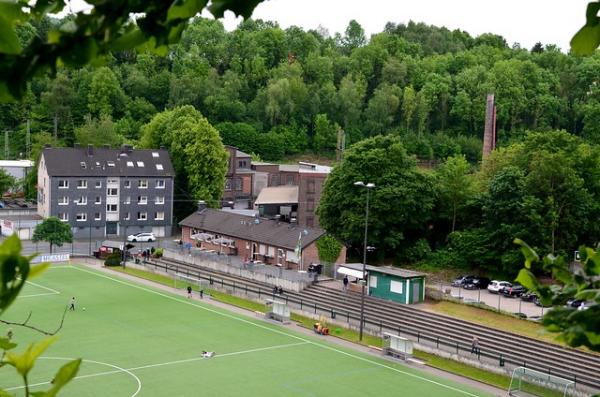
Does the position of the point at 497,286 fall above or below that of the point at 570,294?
below

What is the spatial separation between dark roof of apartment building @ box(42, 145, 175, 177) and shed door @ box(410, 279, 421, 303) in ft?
99.8

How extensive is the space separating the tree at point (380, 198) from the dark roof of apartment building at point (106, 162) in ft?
66.1

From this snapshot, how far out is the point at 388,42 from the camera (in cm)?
11281

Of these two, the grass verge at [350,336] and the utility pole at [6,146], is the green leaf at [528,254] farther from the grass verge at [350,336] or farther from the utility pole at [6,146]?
the utility pole at [6,146]

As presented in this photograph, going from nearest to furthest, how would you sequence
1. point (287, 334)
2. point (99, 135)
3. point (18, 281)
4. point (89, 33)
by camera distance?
point (89, 33)
point (18, 281)
point (287, 334)
point (99, 135)

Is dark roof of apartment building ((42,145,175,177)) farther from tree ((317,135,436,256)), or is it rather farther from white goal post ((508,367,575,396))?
white goal post ((508,367,575,396))

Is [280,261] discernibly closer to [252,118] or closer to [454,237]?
[454,237]

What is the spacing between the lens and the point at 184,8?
241 centimetres

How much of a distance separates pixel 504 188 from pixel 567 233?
421 cm

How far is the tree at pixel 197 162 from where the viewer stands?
63.5m

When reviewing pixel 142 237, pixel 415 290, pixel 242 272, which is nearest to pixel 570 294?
pixel 415 290

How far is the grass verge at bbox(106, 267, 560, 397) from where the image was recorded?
94.1ft

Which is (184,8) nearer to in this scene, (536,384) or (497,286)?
(536,384)

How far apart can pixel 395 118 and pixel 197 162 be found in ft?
128
